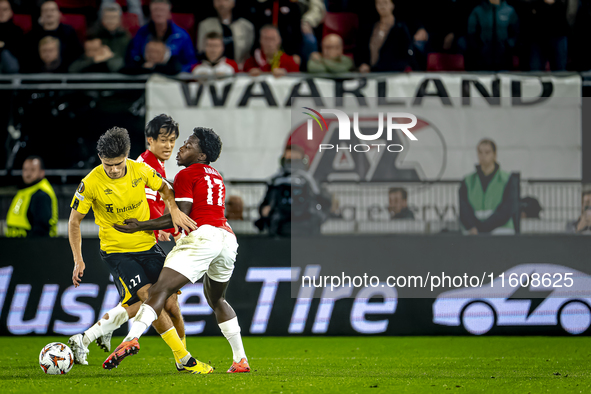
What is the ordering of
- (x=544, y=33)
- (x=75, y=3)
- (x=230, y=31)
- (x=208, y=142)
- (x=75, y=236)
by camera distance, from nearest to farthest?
(x=208, y=142) → (x=75, y=236) → (x=544, y=33) → (x=230, y=31) → (x=75, y=3)

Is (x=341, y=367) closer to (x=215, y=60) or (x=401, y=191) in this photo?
(x=401, y=191)

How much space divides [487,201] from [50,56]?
656 cm

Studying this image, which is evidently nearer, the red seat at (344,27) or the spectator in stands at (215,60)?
the spectator in stands at (215,60)

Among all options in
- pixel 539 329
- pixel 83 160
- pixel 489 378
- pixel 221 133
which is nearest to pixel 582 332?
pixel 539 329

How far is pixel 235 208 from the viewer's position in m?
8.78

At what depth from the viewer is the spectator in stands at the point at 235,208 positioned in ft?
28.8

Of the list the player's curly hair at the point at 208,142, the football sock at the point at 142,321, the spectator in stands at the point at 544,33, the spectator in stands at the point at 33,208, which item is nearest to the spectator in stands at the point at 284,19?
the spectator in stands at the point at 544,33

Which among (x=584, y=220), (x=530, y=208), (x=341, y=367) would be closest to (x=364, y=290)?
(x=530, y=208)

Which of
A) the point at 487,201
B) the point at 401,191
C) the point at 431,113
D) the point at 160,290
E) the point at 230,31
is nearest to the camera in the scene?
the point at 160,290

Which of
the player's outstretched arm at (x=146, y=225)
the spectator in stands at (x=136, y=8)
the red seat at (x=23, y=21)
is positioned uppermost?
the spectator in stands at (x=136, y=8)

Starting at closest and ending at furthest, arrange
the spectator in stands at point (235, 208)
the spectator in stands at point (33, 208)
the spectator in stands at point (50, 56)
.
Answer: the spectator in stands at point (33, 208) → the spectator in stands at point (235, 208) → the spectator in stands at point (50, 56)

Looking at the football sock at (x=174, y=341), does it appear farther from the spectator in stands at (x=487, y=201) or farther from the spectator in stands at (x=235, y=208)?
the spectator in stands at (x=487, y=201)

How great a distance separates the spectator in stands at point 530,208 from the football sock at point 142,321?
514 centimetres

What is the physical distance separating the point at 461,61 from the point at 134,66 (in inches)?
Answer: 192
